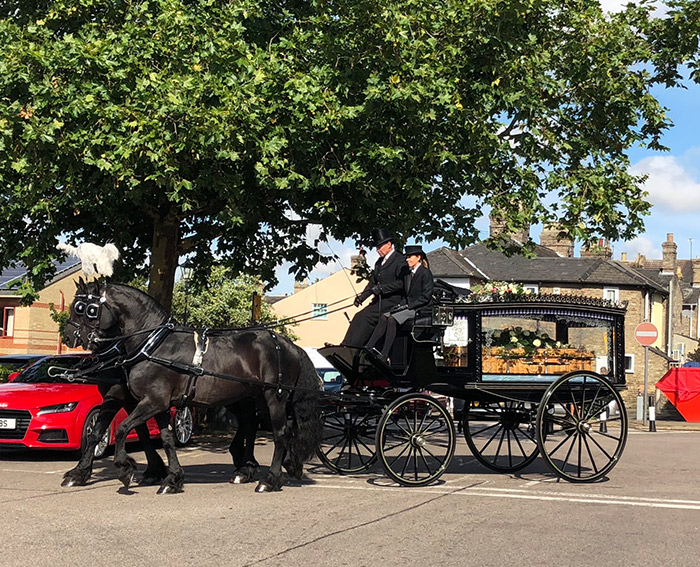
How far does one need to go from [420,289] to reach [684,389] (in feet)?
74.3

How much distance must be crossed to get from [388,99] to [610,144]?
5.64 m

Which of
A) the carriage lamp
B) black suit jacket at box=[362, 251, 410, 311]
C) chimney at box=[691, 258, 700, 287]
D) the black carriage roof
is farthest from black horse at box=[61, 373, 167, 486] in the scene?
chimney at box=[691, 258, 700, 287]

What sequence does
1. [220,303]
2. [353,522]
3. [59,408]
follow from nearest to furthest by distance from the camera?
1. [353,522]
2. [59,408]
3. [220,303]

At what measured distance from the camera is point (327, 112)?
600 inches

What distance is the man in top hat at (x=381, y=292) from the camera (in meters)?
12.0

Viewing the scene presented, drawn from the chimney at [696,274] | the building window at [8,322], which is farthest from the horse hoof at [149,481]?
the chimney at [696,274]

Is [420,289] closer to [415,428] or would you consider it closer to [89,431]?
[415,428]

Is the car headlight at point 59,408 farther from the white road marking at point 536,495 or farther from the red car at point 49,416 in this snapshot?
the white road marking at point 536,495

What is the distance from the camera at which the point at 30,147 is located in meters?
15.4

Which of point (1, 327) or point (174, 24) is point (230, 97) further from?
point (1, 327)

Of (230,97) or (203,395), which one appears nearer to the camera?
(203,395)

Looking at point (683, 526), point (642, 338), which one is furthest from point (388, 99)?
point (642, 338)

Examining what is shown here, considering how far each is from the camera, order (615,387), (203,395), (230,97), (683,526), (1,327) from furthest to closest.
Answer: (1,327) < (230,97) < (615,387) < (203,395) < (683,526)

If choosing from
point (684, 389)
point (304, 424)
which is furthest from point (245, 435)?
point (684, 389)
